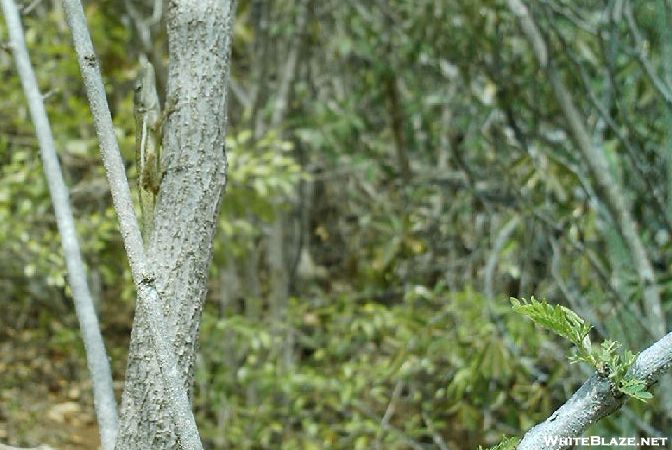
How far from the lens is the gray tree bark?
167 cm

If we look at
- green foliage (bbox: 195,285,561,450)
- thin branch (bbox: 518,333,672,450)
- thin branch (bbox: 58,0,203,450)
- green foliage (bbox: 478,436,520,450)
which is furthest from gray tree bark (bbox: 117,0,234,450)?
green foliage (bbox: 195,285,561,450)

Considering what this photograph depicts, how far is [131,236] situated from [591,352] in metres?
0.75

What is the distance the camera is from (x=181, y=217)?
1748mm

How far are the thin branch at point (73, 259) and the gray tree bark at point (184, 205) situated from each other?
129 mm

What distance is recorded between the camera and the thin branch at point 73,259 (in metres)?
1.82

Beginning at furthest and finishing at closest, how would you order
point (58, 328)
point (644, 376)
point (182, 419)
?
point (58, 328)
point (182, 419)
point (644, 376)

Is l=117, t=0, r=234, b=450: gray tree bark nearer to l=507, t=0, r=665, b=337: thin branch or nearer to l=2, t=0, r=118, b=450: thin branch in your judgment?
l=2, t=0, r=118, b=450: thin branch

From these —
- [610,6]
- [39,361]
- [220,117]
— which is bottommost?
[39,361]

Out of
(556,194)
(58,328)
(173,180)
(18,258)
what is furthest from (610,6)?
(58,328)

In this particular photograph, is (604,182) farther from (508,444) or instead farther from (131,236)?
(131,236)

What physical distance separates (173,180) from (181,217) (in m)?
0.08

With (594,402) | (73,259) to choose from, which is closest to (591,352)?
(594,402)

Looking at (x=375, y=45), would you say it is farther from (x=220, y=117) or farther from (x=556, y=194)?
(x=220, y=117)

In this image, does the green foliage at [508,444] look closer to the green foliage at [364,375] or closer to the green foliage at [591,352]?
the green foliage at [591,352]
